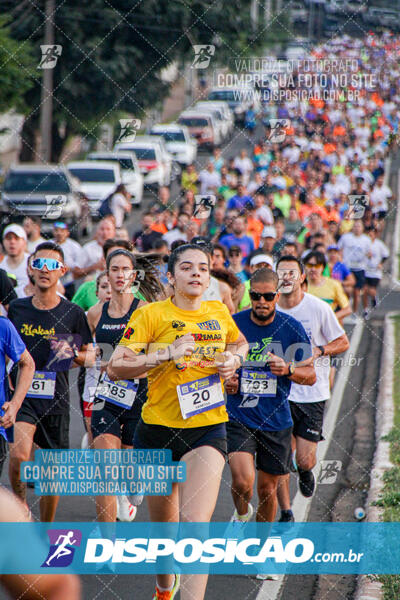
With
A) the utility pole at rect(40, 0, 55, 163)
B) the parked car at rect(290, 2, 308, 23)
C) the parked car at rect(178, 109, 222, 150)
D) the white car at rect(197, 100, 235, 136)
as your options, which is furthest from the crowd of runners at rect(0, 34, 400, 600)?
the parked car at rect(290, 2, 308, 23)

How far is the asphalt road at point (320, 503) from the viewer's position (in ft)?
22.1

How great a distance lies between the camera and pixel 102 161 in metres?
35.5

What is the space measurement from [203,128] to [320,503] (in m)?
37.3

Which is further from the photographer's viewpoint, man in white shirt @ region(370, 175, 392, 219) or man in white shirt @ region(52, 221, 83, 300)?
man in white shirt @ region(370, 175, 392, 219)

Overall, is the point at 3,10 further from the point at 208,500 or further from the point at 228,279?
the point at 208,500

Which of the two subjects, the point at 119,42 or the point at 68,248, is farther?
the point at 119,42

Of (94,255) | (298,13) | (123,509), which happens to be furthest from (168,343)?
(298,13)

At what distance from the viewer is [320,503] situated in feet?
28.7

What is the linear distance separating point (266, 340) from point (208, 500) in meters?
1.60

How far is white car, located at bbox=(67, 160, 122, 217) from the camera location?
30406 millimetres

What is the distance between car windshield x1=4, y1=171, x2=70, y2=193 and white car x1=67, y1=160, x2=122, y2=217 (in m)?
2.41

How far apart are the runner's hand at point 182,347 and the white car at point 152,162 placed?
28.9 metres

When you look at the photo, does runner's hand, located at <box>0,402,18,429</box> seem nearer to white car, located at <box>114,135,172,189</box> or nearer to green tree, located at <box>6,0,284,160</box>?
green tree, located at <box>6,0,284,160</box>

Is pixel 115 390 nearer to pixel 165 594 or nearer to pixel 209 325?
pixel 209 325
